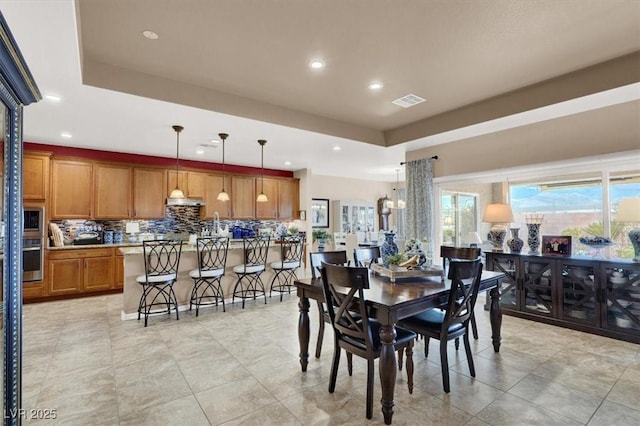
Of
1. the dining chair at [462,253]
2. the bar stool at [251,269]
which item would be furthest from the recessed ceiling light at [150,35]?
the dining chair at [462,253]

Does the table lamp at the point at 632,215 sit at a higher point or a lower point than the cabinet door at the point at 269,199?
lower

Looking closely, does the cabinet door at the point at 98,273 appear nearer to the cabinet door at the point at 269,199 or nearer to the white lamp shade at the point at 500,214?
the cabinet door at the point at 269,199

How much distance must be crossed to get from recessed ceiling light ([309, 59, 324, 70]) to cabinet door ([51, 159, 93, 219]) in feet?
15.7

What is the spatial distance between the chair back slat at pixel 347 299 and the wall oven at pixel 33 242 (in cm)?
516

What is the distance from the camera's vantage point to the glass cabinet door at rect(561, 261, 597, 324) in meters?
3.68

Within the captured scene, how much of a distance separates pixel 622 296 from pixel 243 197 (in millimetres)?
6551

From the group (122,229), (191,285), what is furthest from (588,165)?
(122,229)

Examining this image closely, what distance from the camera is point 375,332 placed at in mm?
2385

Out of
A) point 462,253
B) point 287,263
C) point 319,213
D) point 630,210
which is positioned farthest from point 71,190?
point 630,210

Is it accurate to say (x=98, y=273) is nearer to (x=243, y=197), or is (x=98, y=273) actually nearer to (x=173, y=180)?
(x=173, y=180)

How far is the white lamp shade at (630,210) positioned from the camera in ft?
10.8

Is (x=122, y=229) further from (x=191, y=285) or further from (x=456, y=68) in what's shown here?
(x=456, y=68)

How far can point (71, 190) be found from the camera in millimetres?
5645

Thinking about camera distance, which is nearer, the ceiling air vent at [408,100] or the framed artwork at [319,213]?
the ceiling air vent at [408,100]
